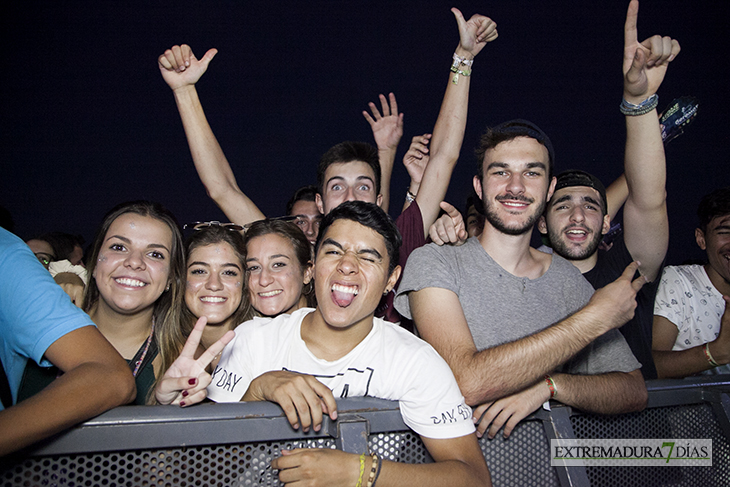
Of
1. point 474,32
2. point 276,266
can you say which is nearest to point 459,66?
point 474,32

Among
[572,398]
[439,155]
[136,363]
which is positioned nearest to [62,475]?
[136,363]

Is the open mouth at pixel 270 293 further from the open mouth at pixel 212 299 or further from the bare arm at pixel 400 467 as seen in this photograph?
the bare arm at pixel 400 467

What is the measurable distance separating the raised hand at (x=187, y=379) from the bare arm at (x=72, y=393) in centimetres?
14

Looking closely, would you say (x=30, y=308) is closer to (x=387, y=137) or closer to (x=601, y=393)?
(x=601, y=393)

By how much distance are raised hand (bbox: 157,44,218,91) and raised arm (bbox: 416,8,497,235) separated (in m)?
1.59

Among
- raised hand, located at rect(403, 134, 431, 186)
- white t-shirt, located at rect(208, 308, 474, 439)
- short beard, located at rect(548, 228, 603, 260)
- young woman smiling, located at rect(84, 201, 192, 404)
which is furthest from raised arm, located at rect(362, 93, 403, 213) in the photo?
white t-shirt, located at rect(208, 308, 474, 439)

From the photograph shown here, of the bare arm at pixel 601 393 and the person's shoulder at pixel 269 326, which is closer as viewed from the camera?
the bare arm at pixel 601 393

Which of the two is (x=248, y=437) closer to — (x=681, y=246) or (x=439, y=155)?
(x=439, y=155)

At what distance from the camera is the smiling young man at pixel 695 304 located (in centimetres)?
252

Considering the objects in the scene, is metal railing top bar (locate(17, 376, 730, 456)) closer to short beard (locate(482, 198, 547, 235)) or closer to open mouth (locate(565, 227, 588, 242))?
short beard (locate(482, 198, 547, 235))

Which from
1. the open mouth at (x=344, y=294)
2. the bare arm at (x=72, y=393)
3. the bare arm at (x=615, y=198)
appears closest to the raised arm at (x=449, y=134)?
the open mouth at (x=344, y=294)

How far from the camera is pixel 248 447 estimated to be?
4.08ft

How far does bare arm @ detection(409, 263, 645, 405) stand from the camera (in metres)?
1.63

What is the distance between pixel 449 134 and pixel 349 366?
1.65 meters
